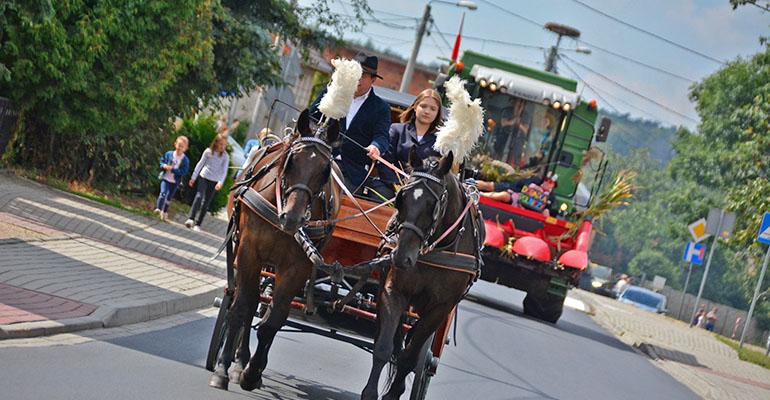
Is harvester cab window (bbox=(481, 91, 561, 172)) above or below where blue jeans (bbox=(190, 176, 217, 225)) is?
above

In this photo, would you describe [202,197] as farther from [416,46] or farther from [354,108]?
[416,46]

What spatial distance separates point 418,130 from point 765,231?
15.3 meters

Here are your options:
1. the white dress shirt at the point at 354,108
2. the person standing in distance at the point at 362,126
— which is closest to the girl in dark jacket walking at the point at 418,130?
the person standing in distance at the point at 362,126

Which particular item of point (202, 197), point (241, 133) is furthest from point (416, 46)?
point (202, 197)

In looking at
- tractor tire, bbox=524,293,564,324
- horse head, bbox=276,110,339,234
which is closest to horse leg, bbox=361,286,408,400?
horse head, bbox=276,110,339,234

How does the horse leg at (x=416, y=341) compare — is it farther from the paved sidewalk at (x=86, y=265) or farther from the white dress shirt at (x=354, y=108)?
the paved sidewalk at (x=86, y=265)

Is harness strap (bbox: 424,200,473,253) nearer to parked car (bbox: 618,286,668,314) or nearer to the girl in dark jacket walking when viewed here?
the girl in dark jacket walking

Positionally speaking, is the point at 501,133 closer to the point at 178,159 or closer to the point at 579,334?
the point at 579,334

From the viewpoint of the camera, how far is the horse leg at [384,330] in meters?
8.11

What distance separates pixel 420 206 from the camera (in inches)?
316

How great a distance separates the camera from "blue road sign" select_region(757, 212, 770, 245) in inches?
913

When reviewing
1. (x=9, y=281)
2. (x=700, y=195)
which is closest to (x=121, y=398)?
(x=9, y=281)

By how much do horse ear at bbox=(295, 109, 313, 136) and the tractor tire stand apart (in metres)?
14.7

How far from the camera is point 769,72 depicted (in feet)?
105
